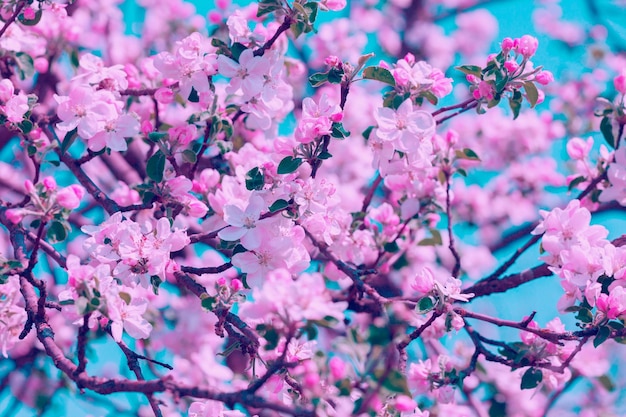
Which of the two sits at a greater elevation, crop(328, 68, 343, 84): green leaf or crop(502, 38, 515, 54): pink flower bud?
crop(502, 38, 515, 54): pink flower bud

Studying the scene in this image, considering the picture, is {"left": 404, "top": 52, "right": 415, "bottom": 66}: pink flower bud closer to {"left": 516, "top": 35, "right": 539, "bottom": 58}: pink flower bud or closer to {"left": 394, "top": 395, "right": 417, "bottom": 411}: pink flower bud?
{"left": 516, "top": 35, "right": 539, "bottom": 58}: pink flower bud

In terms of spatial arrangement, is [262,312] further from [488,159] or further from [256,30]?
[488,159]

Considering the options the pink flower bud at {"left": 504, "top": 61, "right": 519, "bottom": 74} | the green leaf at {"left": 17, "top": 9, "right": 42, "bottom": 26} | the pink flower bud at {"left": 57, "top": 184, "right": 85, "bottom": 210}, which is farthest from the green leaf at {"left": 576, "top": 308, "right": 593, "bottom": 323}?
the green leaf at {"left": 17, "top": 9, "right": 42, "bottom": 26}

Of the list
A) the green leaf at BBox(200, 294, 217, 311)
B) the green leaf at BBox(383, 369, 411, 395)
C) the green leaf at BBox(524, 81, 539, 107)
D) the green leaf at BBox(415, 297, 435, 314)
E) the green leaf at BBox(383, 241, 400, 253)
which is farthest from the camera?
the green leaf at BBox(383, 241, 400, 253)

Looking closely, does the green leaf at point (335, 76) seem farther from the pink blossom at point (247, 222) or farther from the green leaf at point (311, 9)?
the pink blossom at point (247, 222)

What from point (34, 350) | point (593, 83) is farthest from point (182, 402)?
point (593, 83)

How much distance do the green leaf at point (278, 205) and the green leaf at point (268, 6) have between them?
0.68 m

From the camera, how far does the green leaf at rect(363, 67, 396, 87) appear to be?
2.18m

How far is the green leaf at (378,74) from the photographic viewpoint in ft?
7.14

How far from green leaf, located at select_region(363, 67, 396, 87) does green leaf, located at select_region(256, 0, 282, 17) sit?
37cm

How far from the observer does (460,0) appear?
23.6ft

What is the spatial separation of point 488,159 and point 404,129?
3726 mm

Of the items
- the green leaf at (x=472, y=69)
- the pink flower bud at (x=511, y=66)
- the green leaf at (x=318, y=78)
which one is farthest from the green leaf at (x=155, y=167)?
the pink flower bud at (x=511, y=66)

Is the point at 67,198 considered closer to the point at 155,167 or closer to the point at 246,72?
the point at 155,167
